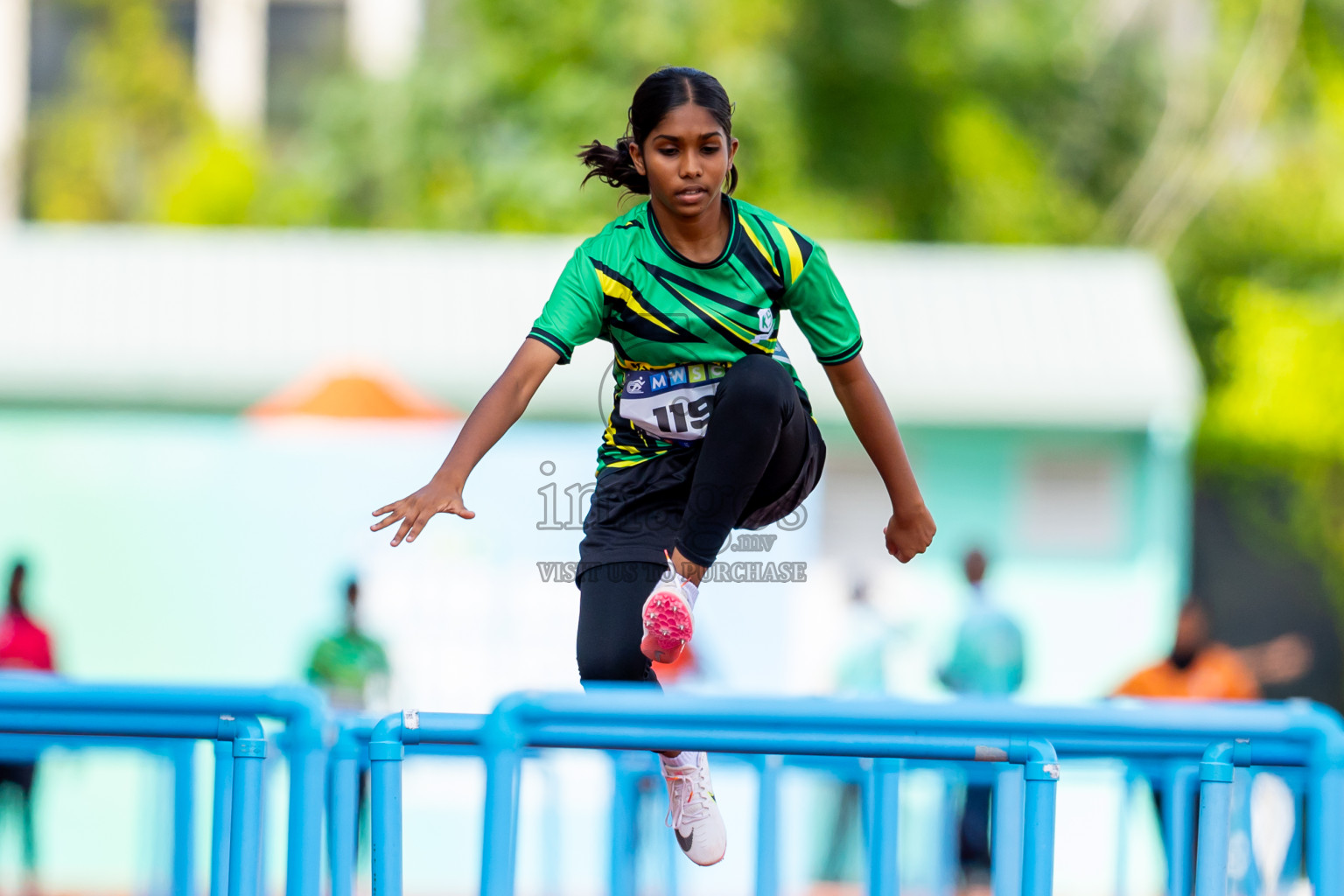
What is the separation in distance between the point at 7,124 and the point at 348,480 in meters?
22.2

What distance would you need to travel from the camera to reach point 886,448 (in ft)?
9.79

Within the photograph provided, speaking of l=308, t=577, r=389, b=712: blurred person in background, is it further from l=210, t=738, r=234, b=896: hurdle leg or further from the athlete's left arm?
the athlete's left arm

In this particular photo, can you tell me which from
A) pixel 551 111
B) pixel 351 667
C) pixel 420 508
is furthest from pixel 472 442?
pixel 551 111

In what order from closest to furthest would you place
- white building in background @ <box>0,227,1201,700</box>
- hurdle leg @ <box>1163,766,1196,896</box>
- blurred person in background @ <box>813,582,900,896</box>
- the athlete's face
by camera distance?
the athlete's face < hurdle leg @ <box>1163,766,1196,896</box> < blurred person in background @ <box>813,582,900,896</box> < white building in background @ <box>0,227,1201,700</box>

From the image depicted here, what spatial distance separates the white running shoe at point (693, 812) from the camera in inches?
123

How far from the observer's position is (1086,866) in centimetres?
1027

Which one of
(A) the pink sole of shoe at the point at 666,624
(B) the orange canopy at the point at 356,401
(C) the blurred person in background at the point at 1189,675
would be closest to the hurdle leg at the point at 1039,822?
(A) the pink sole of shoe at the point at 666,624

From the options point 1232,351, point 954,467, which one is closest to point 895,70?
point 1232,351

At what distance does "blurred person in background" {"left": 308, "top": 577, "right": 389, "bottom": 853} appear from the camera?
7746 millimetres

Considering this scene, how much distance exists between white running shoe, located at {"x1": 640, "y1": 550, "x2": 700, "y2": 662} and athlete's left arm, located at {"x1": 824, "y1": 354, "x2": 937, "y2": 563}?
451 mm

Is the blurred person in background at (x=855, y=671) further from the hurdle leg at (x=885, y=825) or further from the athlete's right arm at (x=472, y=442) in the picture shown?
the athlete's right arm at (x=472, y=442)

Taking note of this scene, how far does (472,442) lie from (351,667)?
5361 mm

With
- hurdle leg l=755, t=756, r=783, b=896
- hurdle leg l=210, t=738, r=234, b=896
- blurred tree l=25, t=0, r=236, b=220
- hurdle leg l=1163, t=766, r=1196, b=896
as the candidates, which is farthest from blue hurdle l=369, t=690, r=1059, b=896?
blurred tree l=25, t=0, r=236, b=220

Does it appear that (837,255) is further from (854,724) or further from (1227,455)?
(854,724)
